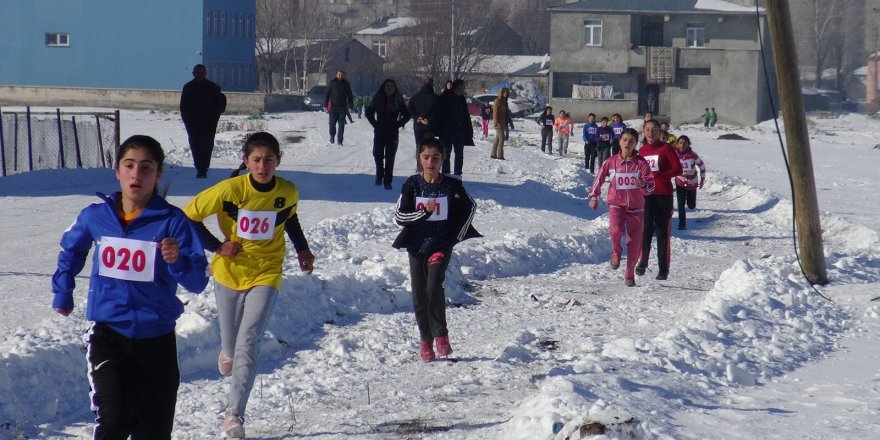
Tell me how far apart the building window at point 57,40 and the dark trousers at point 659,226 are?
54.9m

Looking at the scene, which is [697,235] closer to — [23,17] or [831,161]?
[831,161]

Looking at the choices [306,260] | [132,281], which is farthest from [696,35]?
[132,281]

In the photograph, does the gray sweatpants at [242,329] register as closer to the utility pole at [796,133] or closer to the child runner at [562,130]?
the utility pole at [796,133]

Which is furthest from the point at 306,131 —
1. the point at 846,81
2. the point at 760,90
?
the point at 846,81

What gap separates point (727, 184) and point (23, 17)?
151ft

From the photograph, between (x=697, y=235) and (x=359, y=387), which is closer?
(x=359, y=387)

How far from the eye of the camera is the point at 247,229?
6.45 m

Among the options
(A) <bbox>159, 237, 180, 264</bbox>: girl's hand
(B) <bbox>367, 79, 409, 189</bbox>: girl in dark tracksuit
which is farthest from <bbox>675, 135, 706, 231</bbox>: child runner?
(A) <bbox>159, 237, 180, 264</bbox>: girl's hand

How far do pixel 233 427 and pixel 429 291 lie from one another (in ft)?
7.93

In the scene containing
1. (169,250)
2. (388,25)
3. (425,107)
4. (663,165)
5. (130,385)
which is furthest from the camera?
(388,25)

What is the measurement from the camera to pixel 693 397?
6.82 meters

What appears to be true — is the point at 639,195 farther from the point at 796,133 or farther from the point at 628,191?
the point at 796,133

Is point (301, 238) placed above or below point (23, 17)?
below

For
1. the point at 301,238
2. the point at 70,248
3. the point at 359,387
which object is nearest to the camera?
the point at 70,248
